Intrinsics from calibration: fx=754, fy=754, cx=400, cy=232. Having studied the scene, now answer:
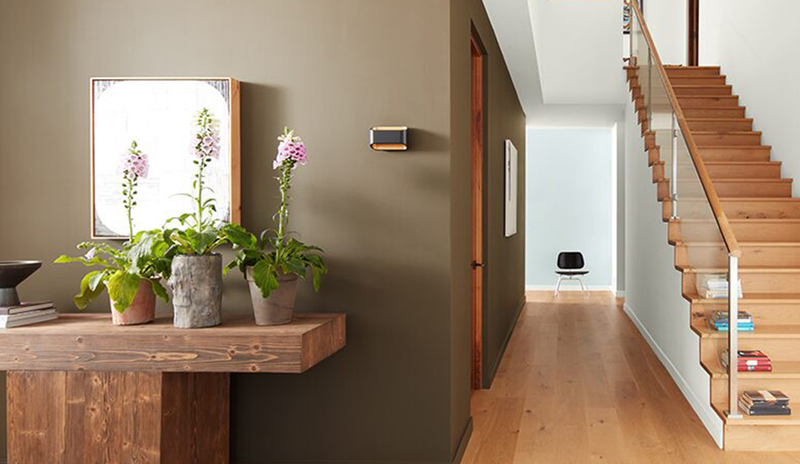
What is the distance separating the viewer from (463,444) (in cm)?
386

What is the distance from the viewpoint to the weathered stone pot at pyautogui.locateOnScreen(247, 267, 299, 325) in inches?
118

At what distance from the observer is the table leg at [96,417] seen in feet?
9.45

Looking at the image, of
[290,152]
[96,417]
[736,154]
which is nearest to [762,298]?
[736,154]

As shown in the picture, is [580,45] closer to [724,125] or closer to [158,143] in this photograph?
[724,125]

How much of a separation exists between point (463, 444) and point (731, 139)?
4.61 m

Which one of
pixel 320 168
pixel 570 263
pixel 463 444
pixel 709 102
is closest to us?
pixel 320 168

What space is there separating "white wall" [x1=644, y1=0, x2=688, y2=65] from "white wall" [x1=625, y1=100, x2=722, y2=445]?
2184mm

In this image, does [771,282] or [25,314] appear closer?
[25,314]

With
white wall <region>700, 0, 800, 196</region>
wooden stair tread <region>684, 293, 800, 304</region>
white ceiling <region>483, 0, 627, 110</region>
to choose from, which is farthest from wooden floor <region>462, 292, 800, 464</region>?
white ceiling <region>483, 0, 627, 110</region>

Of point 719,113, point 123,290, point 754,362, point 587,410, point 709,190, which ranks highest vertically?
point 719,113

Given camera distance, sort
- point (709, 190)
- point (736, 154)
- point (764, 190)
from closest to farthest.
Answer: point (709, 190) < point (764, 190) < point (736, 154)

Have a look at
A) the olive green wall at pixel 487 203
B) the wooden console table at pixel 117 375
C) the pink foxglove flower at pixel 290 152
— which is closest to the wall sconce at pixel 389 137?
the olive green wall at pixel 487 203

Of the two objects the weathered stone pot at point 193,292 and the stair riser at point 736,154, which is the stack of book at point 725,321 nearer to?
the stair riser at point 736,154

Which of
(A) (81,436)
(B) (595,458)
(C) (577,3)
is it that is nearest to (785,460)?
(B) (595,458)
